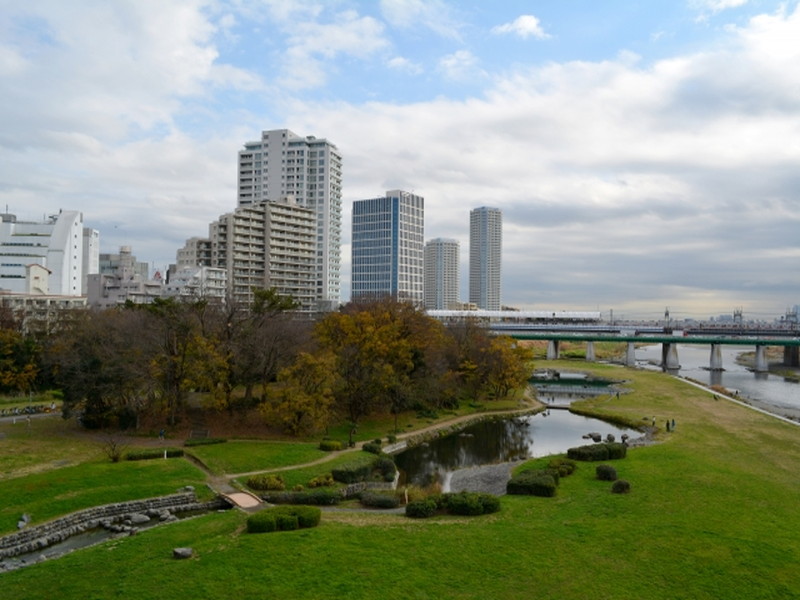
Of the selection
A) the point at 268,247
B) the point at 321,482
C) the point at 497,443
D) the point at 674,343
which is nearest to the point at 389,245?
the point at 268,247

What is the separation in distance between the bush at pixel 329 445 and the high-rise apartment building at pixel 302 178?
102637mm

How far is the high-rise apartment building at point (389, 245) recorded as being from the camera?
7441 inches

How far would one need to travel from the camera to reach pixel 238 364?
49344 millimetres

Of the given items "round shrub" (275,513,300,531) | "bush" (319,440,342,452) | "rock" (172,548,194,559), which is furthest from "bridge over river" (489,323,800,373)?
"rock" (172,548,194,559)

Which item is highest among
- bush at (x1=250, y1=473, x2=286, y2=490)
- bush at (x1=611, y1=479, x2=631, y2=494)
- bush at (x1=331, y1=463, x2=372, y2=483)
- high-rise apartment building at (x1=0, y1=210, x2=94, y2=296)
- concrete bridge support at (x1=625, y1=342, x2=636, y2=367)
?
high-rise apartment building at (x1=0, y1=210, x2=94, y2=296)

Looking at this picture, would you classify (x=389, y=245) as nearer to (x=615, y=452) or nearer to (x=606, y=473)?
(x=615, y=452)

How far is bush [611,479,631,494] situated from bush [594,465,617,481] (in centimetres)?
209

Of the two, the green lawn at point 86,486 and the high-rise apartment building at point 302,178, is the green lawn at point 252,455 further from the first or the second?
the high-rise apartment building at point 302,178

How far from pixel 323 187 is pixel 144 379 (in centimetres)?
10960

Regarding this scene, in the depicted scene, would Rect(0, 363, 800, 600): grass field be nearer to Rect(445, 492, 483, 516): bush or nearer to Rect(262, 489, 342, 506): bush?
Rect(445, 492, 483, 516): bush

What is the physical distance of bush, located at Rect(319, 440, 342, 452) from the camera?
140ft

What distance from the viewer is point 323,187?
148500mm

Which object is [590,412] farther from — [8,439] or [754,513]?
[8,439]

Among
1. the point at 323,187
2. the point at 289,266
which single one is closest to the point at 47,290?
the point at 289,266
